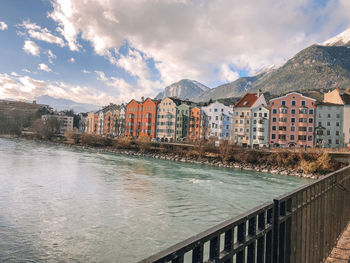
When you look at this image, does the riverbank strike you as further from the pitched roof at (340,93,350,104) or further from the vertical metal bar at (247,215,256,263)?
the vertical metal bar at (247,215,256,263)

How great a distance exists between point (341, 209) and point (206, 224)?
22.6 feet

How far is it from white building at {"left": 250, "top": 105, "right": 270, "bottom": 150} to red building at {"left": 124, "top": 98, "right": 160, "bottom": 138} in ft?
93.1

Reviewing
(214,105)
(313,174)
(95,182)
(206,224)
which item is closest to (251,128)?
(214,105)

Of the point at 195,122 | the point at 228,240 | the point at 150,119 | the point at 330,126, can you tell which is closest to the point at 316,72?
the point at 195,122

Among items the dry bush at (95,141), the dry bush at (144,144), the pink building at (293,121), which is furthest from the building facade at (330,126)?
the dry bush at (95,141)

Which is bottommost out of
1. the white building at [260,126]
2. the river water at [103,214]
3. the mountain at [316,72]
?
the river water at [103,214]

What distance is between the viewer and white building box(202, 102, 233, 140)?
2478 inches

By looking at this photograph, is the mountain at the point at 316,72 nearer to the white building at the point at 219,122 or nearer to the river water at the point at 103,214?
the white building at the point at 219,122

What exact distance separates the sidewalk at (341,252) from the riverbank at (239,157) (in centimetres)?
2958

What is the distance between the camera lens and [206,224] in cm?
1198

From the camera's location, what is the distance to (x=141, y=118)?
258 ft

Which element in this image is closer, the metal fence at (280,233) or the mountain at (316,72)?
the metal fence at (280,233)

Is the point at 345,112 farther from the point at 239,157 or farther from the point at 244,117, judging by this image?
the point at 239,157

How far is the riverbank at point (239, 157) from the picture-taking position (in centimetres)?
3534
